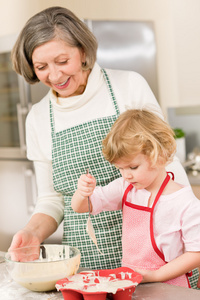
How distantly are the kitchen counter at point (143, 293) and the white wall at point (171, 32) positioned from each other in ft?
6.67

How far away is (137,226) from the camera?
127cm

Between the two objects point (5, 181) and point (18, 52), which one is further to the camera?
point (5, 181)

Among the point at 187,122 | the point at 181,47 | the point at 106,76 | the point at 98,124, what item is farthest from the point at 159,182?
the point at 187,122

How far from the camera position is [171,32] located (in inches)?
117

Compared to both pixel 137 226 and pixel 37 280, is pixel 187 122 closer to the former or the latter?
pixel 137 226

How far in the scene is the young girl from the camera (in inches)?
45.9

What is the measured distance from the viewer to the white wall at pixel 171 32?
9.41ft

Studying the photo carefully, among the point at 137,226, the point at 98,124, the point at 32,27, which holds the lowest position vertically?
the point at 137,226

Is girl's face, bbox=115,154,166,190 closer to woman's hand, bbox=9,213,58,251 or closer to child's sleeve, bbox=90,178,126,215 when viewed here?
child's sleeve, bbox=90,178,126,215

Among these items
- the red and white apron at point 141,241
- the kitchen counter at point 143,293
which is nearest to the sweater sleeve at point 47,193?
the red and white apron at point 141,241

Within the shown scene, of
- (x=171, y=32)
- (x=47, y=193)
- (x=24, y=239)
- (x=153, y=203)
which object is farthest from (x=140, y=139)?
(x=171, y=32)

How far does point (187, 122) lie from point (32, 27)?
6.70ft

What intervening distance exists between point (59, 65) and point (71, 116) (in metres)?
0.21

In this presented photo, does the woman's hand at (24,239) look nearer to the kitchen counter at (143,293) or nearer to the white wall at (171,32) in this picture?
the kitchen counter at (143,293)
